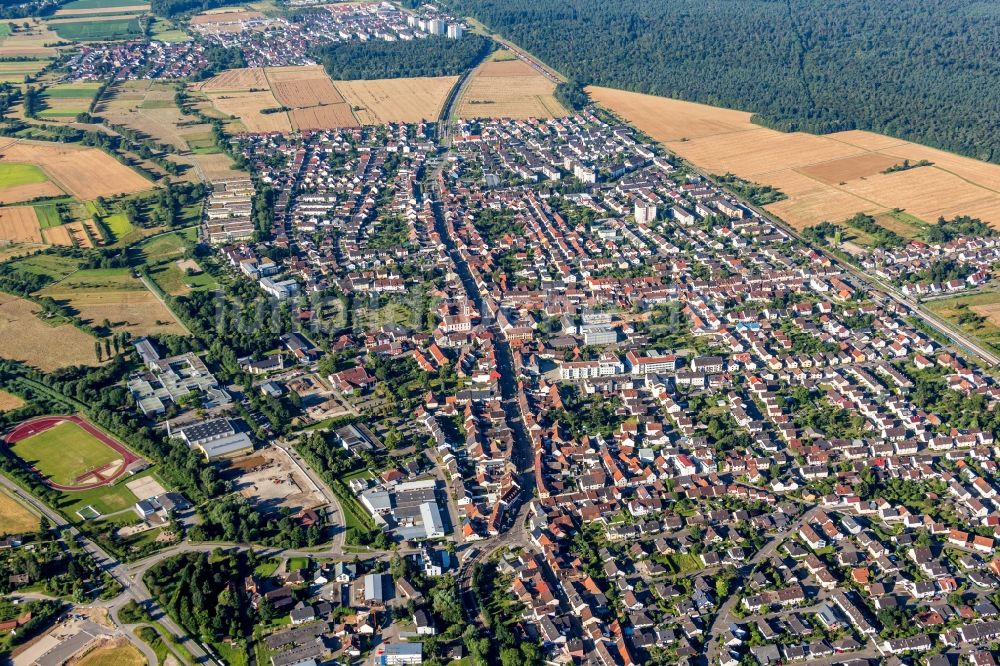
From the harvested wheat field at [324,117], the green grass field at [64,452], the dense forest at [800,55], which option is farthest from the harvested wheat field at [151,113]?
the green grass field at [64,452]

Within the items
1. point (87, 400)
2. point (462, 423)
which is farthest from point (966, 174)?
point (87, 400)

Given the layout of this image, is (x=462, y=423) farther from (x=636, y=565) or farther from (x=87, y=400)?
(x=87, y=400)

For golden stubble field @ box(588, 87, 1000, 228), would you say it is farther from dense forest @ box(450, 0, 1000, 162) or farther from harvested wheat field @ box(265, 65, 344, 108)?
harvested wheat field @ box(265, 65, 344, 108)

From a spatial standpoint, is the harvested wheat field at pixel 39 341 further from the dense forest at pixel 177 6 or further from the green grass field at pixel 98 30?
the dense forest at pixel 177 6

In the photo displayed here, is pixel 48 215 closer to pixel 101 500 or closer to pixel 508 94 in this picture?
pixel 101 500

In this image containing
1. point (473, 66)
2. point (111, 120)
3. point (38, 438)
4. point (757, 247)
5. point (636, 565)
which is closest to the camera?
point (636, 565)

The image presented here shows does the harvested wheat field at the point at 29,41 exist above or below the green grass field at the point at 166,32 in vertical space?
below
